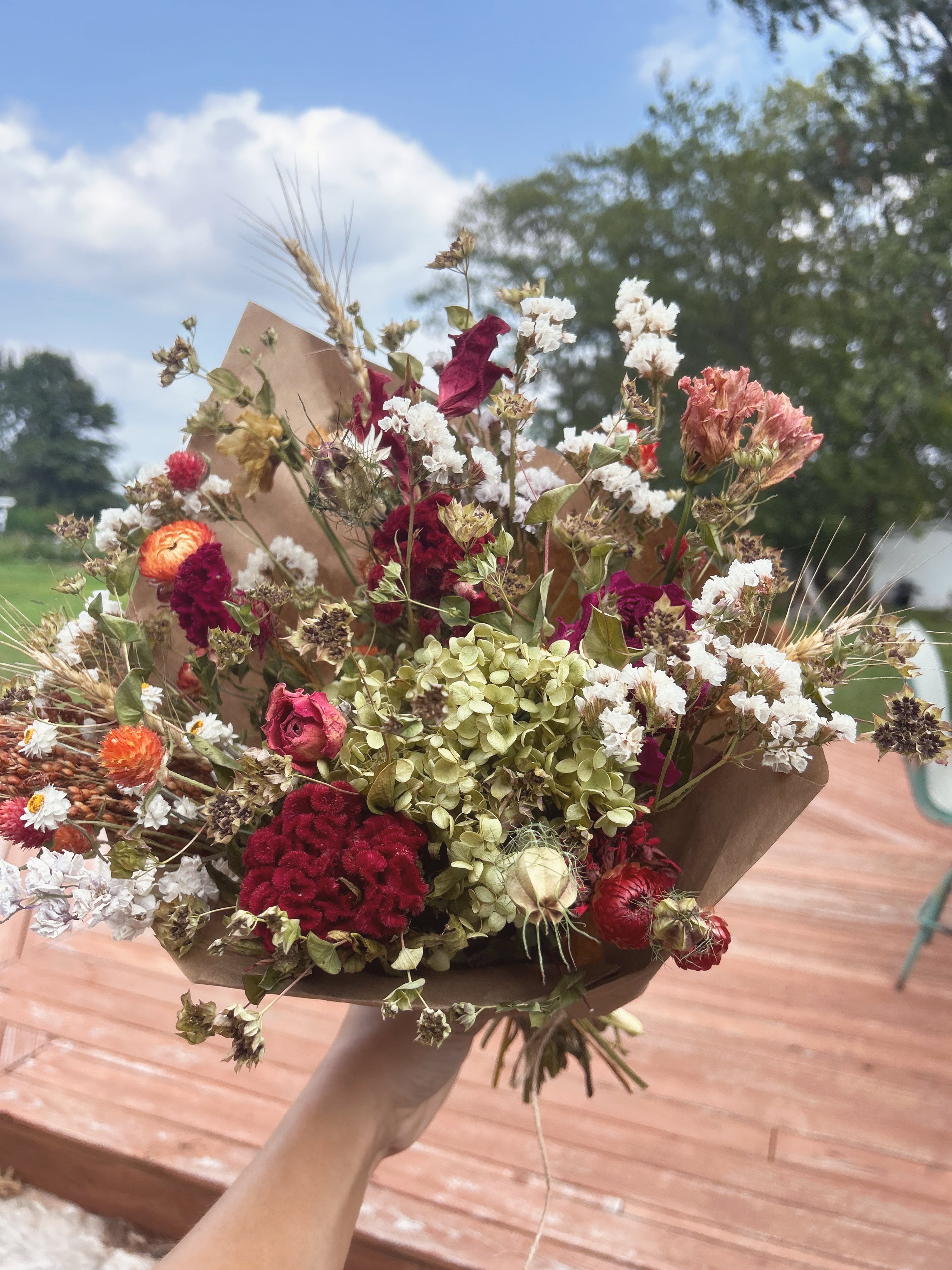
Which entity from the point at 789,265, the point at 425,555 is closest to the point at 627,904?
the point at 425,555

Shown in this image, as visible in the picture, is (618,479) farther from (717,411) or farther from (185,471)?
(185,471)

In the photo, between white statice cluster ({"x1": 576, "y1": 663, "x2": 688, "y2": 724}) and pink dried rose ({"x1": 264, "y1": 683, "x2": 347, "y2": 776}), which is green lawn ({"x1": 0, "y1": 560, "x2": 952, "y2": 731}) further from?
pink dried rose ({"x1": 264, "y1": 683, "x2": 347, "y2": 776})

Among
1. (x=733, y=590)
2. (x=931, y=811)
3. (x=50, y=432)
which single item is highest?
(x=733, y=590)

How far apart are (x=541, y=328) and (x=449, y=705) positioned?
291mm

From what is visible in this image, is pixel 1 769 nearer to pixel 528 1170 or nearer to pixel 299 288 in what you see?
pixel 299 288

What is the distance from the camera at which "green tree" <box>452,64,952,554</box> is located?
8.89 m

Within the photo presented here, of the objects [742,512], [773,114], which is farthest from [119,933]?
[773,114]

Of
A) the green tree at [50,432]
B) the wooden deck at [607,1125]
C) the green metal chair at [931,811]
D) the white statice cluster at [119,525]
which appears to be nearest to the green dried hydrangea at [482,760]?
the white statice cluster at [119,525]

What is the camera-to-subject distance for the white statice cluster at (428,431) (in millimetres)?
583

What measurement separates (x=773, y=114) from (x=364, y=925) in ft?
40.2

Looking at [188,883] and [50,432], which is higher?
[188,883]

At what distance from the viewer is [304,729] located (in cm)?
55

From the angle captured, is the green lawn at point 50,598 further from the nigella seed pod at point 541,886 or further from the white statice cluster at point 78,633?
the nigella seed pod at point 541,886

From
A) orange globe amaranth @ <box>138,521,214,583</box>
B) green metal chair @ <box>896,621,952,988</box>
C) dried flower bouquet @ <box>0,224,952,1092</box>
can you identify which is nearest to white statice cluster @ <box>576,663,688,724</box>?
dried flower bouquet @ <box>0,224,952,1092</box>
